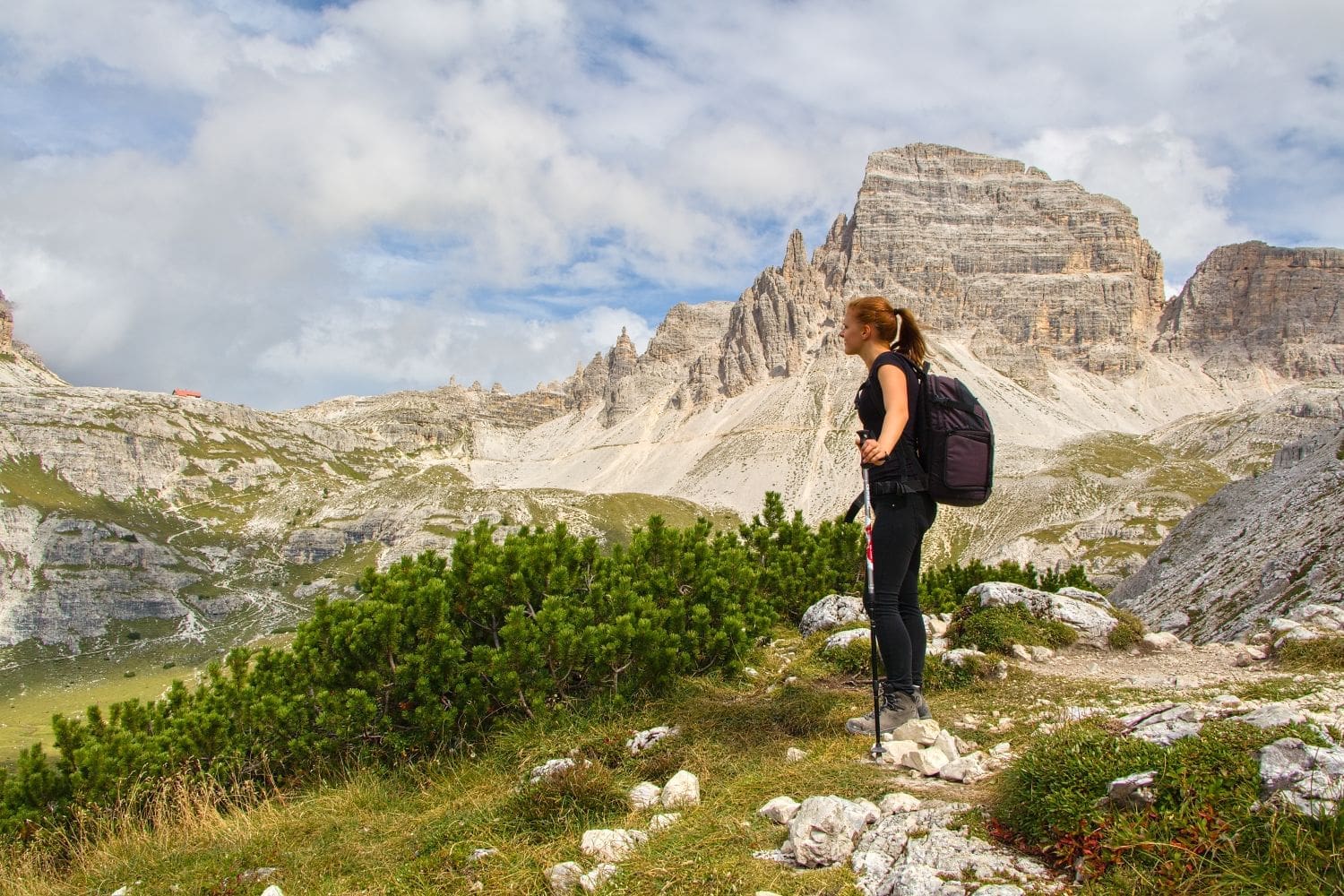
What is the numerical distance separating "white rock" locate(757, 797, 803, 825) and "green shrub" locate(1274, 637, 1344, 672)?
6.96 meters

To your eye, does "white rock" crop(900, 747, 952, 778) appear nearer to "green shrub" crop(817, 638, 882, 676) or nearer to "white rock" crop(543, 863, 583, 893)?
"white rock" crop(543, 863, 583, 893)

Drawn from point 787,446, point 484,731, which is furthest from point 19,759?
point 787,446

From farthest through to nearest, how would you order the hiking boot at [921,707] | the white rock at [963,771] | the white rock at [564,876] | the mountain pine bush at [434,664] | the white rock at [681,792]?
the mountain pine bush at [434,664] → the hiking boot at [921,707] → the white rock at [681,792] → the white rock at [963,771] → the white rock at [564,876]

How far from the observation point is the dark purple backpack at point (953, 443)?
20.1ft

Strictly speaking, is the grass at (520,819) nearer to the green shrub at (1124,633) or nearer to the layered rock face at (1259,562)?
the green shrub at (1124,633)

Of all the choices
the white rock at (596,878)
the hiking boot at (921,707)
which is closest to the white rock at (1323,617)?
the hiking boot at (921,707)

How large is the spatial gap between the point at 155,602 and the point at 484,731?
553ft

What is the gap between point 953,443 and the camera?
6.16 meters

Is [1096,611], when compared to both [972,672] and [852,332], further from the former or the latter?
[852,332]

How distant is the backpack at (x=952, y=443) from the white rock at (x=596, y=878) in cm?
365

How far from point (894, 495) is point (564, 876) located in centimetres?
373

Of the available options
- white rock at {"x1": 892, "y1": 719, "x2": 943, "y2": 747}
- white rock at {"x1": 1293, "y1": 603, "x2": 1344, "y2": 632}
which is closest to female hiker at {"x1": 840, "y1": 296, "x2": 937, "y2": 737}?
white rock at {"x1": 892, "y1": 719, "x2": 943, "y2": 747}

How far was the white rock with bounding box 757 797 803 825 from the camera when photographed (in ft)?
16.2

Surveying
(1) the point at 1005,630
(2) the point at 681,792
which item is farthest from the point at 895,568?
(1) the point at 1005,630
